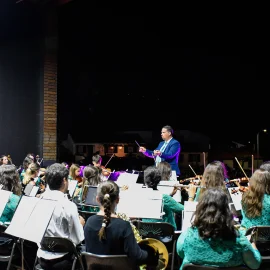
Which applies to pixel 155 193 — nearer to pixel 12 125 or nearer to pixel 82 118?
pixel 12 125

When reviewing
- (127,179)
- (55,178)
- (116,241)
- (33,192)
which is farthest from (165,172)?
(116,241)

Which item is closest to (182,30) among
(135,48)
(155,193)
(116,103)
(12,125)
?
(135,48)

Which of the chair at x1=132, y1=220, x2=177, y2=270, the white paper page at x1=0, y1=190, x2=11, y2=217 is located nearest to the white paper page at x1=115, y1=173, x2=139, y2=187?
the chair at x1=132, y1=220, x2=177, y2=270

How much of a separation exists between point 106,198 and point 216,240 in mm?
795

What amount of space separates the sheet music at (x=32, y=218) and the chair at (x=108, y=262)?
1.40 feet

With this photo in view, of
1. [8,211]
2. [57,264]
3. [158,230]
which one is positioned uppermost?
[8,211]

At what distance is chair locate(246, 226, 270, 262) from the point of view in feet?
10.4

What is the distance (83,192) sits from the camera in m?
5.02

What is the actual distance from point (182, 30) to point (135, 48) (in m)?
1.63

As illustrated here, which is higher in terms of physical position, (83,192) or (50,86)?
(50,86)

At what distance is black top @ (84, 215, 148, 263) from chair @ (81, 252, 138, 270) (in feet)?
0.16

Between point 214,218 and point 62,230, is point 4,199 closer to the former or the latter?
point 62,230

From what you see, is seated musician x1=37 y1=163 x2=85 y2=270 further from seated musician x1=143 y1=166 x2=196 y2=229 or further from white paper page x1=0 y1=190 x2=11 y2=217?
seated musician x1=143 y1=166 x2=196 y2=229

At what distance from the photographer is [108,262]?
8.34 ft
